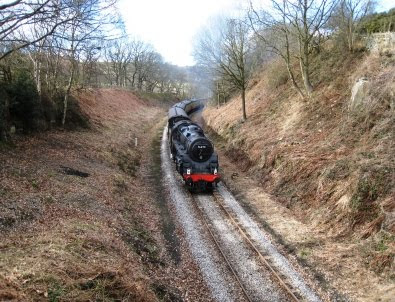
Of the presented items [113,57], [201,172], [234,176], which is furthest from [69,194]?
[113,57]

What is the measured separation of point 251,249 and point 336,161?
5.89 m

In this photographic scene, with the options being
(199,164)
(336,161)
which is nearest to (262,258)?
(336,161)

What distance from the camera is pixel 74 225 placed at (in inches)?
486

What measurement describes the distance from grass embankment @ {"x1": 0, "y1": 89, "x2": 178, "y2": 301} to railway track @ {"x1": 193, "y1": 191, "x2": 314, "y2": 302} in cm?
202

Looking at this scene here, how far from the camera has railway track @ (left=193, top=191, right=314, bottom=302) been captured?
1076 centimetres

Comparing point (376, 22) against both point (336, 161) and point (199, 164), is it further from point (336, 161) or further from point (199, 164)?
point (199, 164)

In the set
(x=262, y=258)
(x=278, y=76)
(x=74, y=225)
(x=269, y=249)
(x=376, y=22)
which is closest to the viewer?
(x=74, y=225)

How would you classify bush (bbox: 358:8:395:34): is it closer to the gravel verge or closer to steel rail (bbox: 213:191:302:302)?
the gravel verge

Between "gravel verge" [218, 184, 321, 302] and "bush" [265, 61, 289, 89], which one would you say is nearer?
"gravel verge" [218, 184, 321, 302]

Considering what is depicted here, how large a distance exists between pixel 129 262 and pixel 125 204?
19.6 ft

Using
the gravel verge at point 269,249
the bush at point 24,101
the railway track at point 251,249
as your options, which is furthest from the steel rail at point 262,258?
the bush at point 24,101

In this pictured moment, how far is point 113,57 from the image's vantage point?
248 ft

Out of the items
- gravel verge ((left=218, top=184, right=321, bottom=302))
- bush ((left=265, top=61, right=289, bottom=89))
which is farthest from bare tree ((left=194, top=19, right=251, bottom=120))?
gravel verge ((left=218, top=184, right=321, bottom=302))

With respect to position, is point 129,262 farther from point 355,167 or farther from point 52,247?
point 355,167
